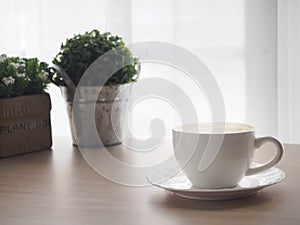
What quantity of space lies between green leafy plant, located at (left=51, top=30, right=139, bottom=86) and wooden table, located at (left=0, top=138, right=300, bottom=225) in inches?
10.7

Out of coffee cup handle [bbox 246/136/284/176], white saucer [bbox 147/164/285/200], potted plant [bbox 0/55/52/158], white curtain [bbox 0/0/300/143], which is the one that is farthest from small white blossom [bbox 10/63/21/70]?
white curtain [bbox 0/0/300/143]

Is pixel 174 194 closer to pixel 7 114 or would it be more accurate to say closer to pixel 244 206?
pixel 244 206

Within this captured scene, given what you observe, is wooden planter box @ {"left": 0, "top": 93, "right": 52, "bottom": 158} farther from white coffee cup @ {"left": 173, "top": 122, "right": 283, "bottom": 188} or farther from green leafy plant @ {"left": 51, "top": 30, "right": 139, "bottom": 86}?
white coffee cup @ {"left": 173, "top": 122, "right": 283, "bottom": 188}

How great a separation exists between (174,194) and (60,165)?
0.33 meters

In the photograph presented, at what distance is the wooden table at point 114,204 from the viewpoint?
70cm

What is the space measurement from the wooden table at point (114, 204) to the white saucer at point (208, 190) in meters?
0.01

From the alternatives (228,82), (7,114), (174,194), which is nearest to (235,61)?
(228,82)

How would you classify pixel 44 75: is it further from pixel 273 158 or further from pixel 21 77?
pixel 273 158

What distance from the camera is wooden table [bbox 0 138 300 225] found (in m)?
0.70

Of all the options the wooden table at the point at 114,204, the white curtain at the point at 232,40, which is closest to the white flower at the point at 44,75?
the wooden table at the point at 114,204

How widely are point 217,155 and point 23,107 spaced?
542 mm

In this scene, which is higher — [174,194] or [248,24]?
[248,24]

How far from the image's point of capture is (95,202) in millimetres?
785

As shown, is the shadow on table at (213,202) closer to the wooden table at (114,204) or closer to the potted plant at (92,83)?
the wooden table at (114,204)
